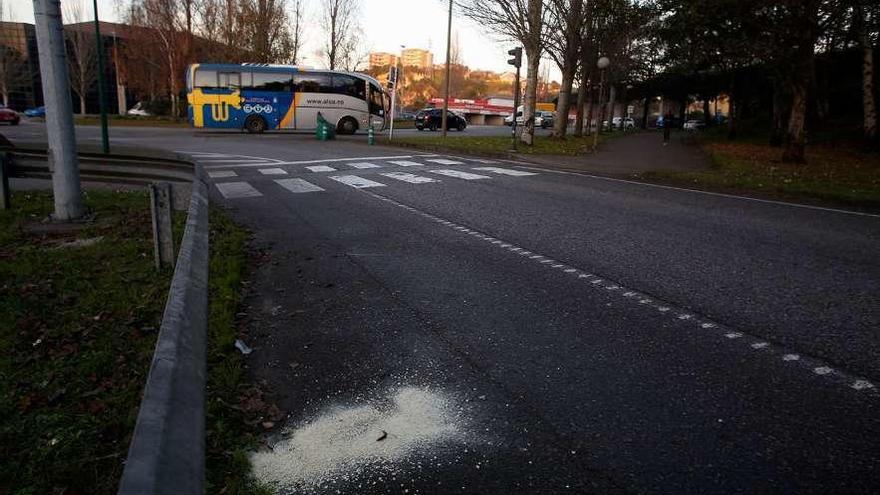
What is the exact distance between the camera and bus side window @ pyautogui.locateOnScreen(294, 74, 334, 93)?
105ft

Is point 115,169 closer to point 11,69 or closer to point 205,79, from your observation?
point 205,79

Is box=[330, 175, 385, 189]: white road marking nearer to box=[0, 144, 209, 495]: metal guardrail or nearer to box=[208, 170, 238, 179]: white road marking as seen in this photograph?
box=[208, 170, 238, 179]: white road marking

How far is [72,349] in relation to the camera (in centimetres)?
384

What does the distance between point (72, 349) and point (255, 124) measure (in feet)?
98.3

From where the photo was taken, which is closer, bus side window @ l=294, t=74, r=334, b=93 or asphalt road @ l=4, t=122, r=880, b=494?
asphalt road @ l=4, t=122, r=880, b=494

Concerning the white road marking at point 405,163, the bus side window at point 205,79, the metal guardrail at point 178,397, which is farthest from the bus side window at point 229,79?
the metal guardrail at point 178,397

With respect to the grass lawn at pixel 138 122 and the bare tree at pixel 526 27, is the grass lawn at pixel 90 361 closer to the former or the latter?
the bare tree at pixel 526 27

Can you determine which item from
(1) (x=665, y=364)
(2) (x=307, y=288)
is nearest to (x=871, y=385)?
(1) (x=665, y=364)

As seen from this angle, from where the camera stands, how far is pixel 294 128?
107 feet

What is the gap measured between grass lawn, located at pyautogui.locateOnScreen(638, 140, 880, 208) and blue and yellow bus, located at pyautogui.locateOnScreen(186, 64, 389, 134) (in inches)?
776

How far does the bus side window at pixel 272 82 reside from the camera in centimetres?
3139

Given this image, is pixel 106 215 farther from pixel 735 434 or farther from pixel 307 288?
pixel 735 434

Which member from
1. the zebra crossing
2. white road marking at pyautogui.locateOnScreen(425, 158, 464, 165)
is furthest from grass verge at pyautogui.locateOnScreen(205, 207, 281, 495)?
white road marking at pyautogui.locateOnScreen(425, 158, 464, 165)

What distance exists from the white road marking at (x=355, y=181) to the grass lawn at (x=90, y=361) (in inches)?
201
